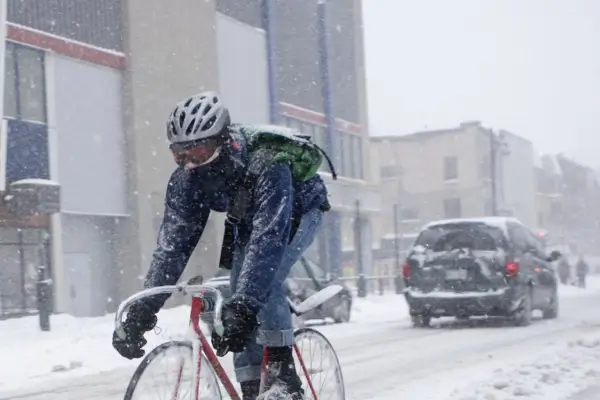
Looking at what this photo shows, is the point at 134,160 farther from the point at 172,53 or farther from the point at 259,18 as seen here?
the point at 259,18

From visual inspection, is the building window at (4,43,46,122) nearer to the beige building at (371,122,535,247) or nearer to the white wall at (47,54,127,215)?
the white wall at (47,54,127,215)

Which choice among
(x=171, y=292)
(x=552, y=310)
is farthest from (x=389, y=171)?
(x=171, y=292)

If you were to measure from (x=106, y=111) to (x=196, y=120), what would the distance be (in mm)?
21111

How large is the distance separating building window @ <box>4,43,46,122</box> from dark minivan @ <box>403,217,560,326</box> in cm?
1085

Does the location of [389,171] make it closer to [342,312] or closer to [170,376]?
[342,312]

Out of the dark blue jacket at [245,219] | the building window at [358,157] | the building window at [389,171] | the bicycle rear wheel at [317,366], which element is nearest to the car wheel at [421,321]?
the bicycle rear wheel at [317,366]

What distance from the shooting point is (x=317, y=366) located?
475 centimetres

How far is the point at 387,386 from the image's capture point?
8.06 m

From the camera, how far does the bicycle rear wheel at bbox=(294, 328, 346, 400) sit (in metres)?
4.61

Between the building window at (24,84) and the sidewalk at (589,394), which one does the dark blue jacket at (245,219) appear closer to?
the sidewalk at (589,394)

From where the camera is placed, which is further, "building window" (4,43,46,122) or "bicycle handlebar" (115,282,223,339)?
"building window" (4,43,46,122)

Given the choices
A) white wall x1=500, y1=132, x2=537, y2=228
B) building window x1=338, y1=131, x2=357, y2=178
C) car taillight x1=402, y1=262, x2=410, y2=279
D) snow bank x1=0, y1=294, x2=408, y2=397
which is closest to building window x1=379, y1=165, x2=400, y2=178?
white wall x1=500, y1=132, x2=537, y2=228

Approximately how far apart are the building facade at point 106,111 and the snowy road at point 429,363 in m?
9.74

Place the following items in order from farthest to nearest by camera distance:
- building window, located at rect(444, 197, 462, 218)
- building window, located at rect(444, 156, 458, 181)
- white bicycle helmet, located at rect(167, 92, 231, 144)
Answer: building window, located at rect(444, 197, 462, 218)
building window, located at rect(444, 156, 458, 181)
white bicycle helmet, located at rect(167, 92, 231, 144)
